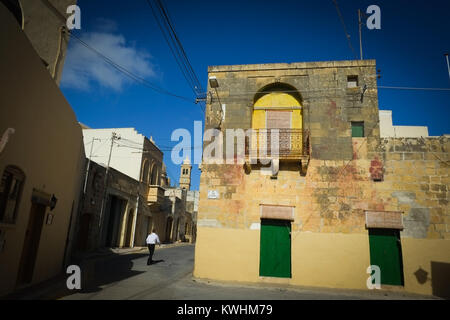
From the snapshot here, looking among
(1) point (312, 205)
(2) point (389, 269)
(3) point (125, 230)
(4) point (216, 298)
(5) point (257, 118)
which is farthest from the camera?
(3) point (125, 230)

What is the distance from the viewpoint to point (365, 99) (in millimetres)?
11125

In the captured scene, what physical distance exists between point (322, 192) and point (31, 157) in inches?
350

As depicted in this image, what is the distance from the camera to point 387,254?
995 centimetres

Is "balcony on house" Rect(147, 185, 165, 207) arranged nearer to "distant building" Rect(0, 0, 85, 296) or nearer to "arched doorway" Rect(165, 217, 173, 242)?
"arched doorway" Rect(165, 217, 173, 242)

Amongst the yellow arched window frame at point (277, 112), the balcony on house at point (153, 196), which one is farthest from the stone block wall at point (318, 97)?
the balcony on house at point (153, 196)

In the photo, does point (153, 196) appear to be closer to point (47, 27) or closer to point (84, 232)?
point (84, 232)

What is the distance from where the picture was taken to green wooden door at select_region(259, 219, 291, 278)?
10188mm

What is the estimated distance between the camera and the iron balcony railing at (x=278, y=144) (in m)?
10.7

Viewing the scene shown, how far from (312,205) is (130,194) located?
16149mm

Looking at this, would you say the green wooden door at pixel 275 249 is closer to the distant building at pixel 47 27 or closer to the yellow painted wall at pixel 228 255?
the yellow painted wall at pixel 228 255

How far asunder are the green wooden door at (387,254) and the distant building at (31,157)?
10.3 meters

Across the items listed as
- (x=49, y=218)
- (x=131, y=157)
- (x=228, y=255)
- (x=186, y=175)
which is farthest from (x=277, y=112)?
(x=186, y=175)
